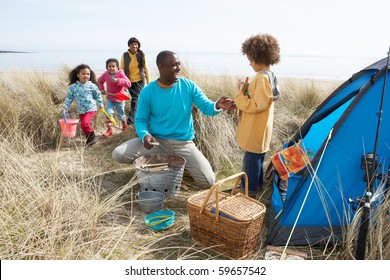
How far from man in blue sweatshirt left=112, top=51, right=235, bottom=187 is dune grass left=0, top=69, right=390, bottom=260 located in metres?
0.31

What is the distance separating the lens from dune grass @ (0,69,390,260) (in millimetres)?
2217

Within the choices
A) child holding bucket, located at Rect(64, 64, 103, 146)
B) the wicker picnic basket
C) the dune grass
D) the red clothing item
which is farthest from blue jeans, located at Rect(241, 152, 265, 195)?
the red clothing item

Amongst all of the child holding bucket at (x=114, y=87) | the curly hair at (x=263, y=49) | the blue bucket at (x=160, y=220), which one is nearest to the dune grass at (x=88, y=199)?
the blue bucket at (x=160, y=220)

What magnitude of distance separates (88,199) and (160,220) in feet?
2.12

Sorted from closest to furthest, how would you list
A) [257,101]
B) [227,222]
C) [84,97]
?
[227,222] → [257,101] → [84,97]

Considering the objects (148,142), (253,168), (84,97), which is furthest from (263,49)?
(84,97)

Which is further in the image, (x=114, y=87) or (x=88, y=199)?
(x=114, y=87)

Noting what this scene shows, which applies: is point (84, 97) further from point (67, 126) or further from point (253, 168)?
point (253, 168)

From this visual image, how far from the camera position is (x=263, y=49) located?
313 cm

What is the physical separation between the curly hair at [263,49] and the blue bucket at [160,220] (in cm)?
168

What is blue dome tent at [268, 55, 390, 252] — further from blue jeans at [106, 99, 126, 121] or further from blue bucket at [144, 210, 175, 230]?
blue jeans at [106, 99, 126, 121]

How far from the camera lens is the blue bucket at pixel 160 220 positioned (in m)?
2.90
